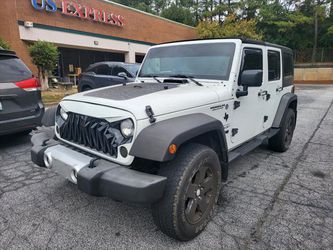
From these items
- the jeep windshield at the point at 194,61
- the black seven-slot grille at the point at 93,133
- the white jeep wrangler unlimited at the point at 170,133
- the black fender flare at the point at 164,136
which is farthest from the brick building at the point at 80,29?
the black fender flare at the point at 164,136

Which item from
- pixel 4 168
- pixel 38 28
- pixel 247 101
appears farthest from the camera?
pixel 38 28

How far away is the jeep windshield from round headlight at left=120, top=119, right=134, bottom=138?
1419 mm

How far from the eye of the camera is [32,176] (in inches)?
151

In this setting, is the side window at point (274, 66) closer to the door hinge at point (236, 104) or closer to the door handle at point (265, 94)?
the door handle at point (265, 94)

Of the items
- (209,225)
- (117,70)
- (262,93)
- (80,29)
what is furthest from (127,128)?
(80,29)

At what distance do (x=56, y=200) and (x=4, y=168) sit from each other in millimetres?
1551

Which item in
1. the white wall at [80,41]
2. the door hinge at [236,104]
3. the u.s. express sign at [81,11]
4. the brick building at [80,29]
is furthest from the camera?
the u.s. express sign at [81,11]

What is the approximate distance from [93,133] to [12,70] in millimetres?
3182

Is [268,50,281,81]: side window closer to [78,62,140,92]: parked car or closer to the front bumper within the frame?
the front bumper

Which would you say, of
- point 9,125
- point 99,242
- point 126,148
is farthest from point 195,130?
point 9,125

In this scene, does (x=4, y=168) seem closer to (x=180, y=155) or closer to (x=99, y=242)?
(x=99, y=242)

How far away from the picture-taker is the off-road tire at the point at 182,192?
7.11 ft

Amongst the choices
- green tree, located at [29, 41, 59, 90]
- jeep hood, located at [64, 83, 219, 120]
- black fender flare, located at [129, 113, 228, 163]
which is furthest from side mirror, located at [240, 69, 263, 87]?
green tree, located at [29, 41, 59, 90]

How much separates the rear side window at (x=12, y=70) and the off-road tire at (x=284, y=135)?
4613 millimetres
